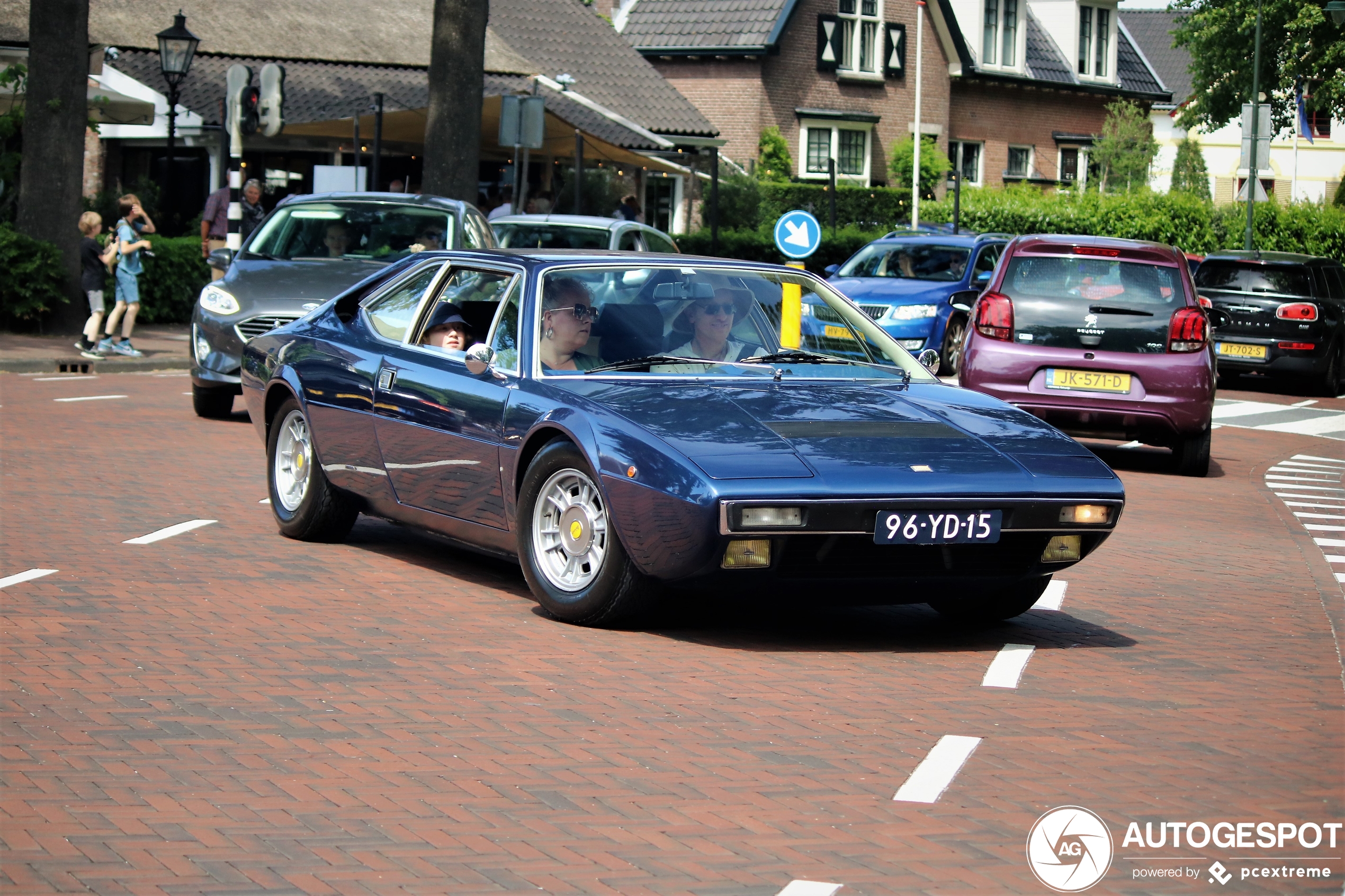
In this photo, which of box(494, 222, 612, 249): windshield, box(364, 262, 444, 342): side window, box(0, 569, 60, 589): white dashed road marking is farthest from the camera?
box(494, 222, 612, 249): windshield

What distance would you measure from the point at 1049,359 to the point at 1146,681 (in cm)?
792

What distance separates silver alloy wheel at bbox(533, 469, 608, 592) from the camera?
698 cm

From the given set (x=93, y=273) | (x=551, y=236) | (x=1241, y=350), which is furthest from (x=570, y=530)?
(x=1241, y=350)

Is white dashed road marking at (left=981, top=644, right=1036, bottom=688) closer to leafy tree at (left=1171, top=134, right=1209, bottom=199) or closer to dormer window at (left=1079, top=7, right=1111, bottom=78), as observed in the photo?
dormer window at (left=1079, top=7, right=1111, bottom=78)

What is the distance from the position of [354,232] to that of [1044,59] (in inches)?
1796

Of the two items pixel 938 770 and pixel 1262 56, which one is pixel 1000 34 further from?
pixel 938 770

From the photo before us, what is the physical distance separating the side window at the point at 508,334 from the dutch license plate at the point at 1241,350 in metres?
17.8

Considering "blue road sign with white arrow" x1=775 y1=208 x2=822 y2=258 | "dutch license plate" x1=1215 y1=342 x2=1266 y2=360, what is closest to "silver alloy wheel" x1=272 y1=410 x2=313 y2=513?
"blue road sign with white arrow" x1=775 y1=208 x2=822 y2=258

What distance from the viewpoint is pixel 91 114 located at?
29.6 meters

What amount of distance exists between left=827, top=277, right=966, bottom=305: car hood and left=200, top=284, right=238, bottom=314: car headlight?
8.85 meters

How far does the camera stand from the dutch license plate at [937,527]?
6.60 m

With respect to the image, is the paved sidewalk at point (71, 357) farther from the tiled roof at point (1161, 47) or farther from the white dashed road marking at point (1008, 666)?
the tiled roof at point (1161, 47)

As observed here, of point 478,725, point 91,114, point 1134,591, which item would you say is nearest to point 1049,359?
point 1134,591

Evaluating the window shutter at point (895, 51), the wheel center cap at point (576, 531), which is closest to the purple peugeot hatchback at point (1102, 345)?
the wheel center cap at point (576, 531)
